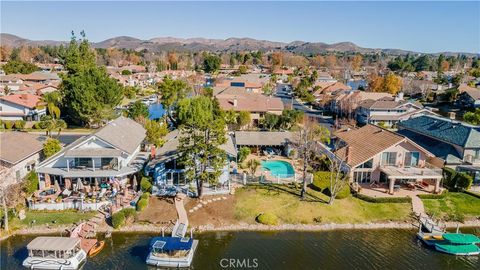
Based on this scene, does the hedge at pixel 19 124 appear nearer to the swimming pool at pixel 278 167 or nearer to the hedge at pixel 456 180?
the swimming pool at pixel 278 167

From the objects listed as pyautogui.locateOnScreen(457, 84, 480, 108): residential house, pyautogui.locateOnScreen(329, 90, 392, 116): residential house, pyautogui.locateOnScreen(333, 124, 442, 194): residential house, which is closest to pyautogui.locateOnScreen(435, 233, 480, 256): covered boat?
pyautogui.locateOnScreen(333, 124, 442, 194): residential house

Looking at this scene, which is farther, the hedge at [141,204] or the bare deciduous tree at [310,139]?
the bare deciduous tree at [310,139]

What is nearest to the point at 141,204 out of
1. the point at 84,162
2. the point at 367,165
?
the point at 84,162

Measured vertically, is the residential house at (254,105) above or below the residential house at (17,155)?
above

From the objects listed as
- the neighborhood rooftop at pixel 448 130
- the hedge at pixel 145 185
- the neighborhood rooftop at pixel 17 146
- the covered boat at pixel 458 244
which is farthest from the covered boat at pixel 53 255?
the neighborhood rooftop at pixel 448 130

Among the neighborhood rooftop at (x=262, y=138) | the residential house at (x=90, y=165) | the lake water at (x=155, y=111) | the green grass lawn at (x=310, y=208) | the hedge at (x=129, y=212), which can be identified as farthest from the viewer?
the lake water at (x=155, y=111)

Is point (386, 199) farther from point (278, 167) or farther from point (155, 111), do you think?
point (155, 111)
